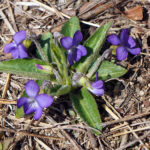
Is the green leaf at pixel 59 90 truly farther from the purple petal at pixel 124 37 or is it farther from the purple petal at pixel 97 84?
the purple petal at pixel 124 37

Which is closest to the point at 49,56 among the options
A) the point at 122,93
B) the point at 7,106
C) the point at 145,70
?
the point at 7,106

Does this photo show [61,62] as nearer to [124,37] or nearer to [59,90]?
[59,90]

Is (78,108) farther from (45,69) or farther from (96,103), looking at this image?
(45,69)

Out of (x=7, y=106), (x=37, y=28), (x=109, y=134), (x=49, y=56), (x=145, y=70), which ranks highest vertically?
(x=37, y=28)

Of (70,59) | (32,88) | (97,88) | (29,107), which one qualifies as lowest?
(29,107)

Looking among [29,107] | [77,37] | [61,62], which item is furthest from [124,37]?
[29,107]

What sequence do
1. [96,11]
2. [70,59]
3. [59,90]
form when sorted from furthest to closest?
[96,11] < [70,59] < [59,90]
